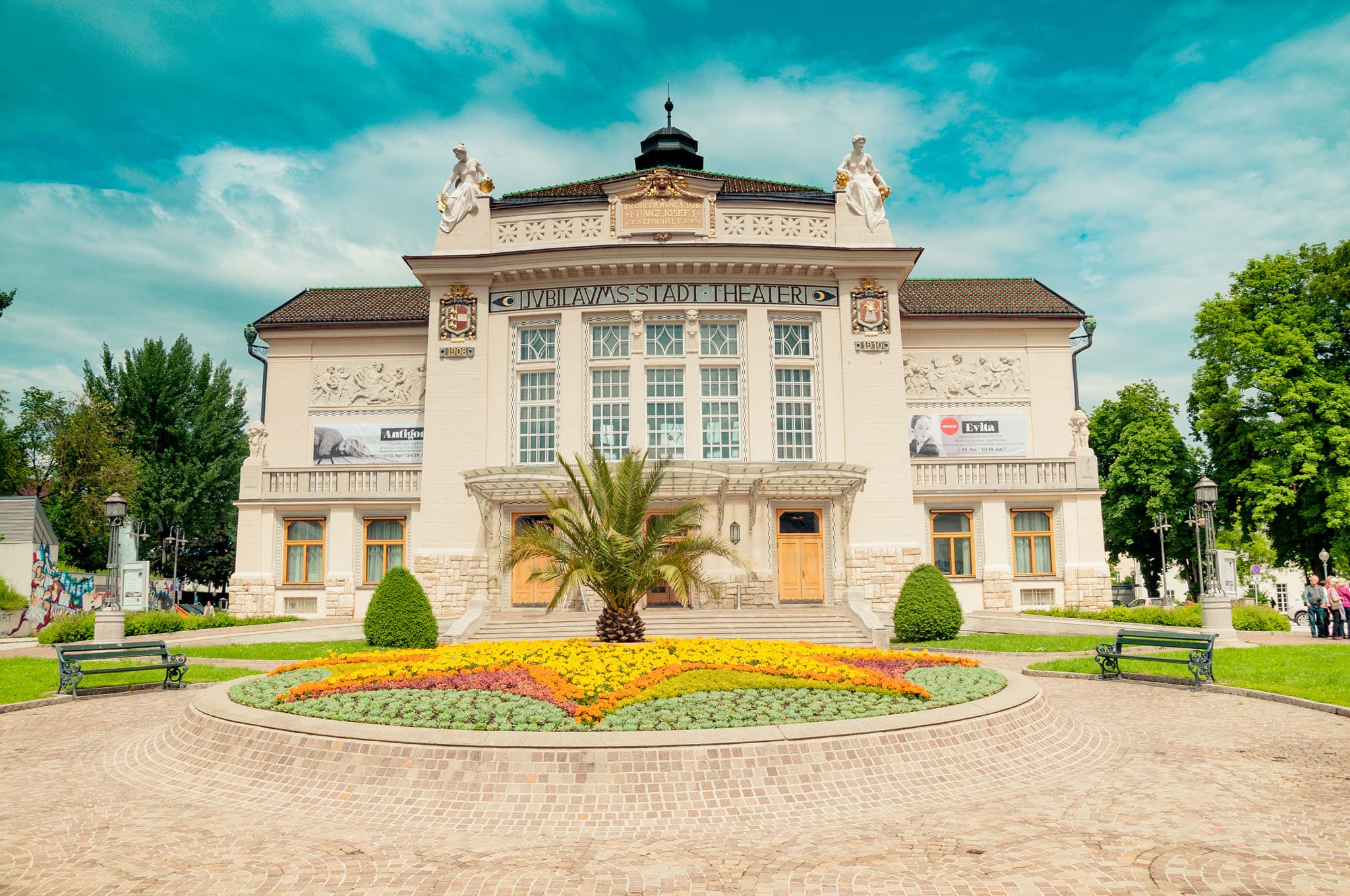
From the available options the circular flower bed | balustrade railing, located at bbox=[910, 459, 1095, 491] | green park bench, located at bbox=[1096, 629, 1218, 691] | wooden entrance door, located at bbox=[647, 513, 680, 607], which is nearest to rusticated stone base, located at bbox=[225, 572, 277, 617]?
wooden entrance door, located at bbox=[647, 513, 680, 607]

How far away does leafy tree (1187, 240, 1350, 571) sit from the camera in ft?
98.5

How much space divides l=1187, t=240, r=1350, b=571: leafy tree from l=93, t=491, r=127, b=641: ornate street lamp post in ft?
116

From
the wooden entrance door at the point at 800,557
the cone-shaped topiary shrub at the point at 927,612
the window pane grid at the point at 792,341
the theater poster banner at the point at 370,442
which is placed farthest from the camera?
the theater poster banner at the point at 370,442

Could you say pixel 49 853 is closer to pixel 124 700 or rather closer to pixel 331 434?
pixel 124 700

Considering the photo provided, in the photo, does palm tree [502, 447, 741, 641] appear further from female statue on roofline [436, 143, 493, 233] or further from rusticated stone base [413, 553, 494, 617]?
female statue on roofline [436, 143, 493, 233]

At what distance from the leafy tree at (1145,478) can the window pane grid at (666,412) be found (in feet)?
64.9

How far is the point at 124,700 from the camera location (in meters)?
15.1

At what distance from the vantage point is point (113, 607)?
2202 centimetres

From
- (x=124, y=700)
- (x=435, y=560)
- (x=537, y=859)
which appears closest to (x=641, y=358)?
(x=435, y=560)

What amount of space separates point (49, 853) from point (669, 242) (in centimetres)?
2495

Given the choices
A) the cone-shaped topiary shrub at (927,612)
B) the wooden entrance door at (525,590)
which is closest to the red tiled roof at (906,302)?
the wooden entrance door at (525,590)

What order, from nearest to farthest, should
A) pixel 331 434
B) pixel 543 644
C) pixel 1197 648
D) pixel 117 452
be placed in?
1. pixel 543 644
2. pixel 1197 648
3. pixel 331 434
4. pixel 117 452

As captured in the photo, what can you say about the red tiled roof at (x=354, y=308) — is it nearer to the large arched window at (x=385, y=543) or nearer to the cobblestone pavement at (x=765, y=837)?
the large arched window at (x=385, y=543)

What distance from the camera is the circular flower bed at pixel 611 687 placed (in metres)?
9.59
